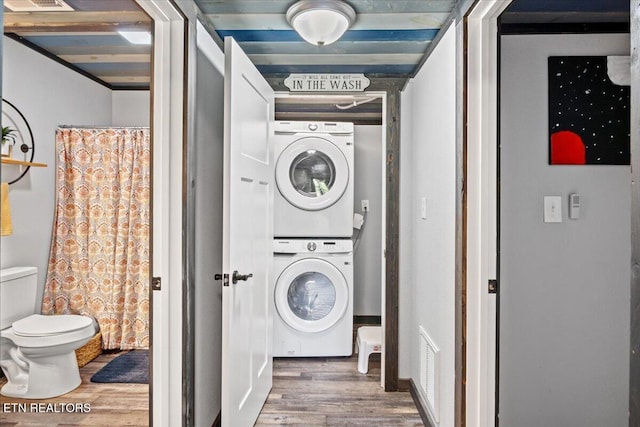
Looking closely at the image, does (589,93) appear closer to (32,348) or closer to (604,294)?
(604,294)

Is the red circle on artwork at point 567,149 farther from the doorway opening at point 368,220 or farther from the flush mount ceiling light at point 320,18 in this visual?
the doorway opening at point 368,220

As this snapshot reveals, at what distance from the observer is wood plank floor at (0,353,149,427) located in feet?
7.18

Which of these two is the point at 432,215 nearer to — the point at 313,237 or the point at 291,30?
the point at 291,30

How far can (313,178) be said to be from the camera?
315 cm


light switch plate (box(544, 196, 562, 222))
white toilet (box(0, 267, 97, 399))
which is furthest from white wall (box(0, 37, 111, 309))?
light switch plate (box(544, 196, 562, 222))

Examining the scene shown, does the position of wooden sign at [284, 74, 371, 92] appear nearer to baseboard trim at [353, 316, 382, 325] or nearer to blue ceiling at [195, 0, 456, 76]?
blue ceiling at [195, 0, 456, 76]

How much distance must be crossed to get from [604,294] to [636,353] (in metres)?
1.37

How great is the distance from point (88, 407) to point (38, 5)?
2146 millimetres

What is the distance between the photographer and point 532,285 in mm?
1835

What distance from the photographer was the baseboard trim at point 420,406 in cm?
207

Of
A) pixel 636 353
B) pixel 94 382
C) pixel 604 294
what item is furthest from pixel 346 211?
pixel 636 353

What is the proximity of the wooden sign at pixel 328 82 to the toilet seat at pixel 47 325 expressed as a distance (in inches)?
78.8

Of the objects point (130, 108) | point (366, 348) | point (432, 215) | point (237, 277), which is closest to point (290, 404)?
point (366, 348)

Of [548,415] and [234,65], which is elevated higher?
[234,65]
